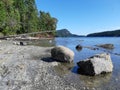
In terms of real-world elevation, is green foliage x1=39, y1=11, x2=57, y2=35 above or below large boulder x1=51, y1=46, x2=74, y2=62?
above

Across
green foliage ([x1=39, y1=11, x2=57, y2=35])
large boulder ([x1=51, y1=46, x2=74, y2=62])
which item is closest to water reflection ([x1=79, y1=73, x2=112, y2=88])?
large boulder ([x1=51, y1=46, x2=74, y2=62])

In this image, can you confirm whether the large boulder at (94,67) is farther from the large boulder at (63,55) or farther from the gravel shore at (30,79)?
the large boulder at (63,55)

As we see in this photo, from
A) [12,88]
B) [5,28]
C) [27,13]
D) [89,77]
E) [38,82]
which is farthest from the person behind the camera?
[27,13]

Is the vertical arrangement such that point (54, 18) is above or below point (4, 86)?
above

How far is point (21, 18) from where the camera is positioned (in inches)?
3258

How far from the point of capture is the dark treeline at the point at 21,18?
2381 inches

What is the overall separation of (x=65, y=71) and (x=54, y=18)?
10352 cm

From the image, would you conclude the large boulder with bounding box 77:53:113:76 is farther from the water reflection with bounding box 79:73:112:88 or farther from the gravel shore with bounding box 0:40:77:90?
the gravel shore with bounding box 0:40:77:90

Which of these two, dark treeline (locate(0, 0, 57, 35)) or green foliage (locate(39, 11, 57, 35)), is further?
green foliage (locate(39, 11, 57, 35))

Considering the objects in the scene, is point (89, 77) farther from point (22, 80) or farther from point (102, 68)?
point (22, 80)

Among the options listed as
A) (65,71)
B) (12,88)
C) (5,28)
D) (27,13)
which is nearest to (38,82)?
(12,88)

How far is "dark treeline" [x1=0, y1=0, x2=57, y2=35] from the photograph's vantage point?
60481 mm

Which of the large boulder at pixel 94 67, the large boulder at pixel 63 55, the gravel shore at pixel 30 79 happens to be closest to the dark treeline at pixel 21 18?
the large boulder at pixel 63 55

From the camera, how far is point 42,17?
114875mm
